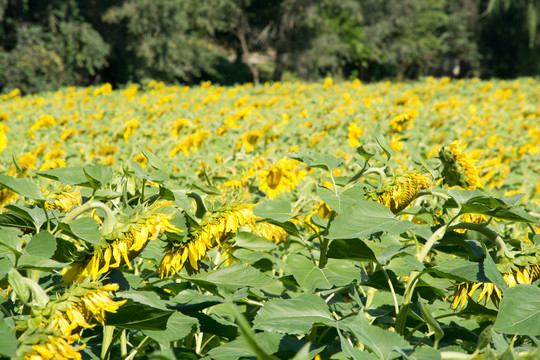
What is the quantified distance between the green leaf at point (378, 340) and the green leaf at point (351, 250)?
0.50 ft

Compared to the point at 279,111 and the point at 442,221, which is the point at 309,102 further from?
the point at 442,221

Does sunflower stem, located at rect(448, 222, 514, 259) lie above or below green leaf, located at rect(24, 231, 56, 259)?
below

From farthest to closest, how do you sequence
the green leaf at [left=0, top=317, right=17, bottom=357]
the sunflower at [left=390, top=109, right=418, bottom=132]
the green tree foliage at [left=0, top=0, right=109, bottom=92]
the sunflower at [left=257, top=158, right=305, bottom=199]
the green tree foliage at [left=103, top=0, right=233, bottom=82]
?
the green tree foliage at [left=103, top=0, right=233, bottom=82]
the green tree foliage at [left=0, top=0, right=109, bottom=92]
the sunflower at [left=390, top=109, right=418, bottom=132]
the sunflower at [left=257, top=158, right=305, bottom=199]
the green leaf at [left=0, top=317, right=17, bottom=357]

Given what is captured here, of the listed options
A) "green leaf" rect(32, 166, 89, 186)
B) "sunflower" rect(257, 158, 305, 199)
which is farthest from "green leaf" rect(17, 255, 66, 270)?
"sunflower" rect(257, 158, 305, 199)

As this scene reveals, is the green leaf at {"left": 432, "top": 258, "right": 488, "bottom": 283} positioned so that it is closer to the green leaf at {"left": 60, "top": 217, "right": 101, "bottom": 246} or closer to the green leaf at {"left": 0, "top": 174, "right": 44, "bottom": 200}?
the green leaf at {"left": 60, "top": 217, "right": 101, "bottom": 246}

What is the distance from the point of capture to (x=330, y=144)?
3064 millimetres

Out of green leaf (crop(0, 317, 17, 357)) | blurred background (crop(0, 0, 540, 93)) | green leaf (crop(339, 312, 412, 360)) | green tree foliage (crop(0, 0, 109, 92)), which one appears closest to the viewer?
green leaf (crop(0, 317, 17, 357))

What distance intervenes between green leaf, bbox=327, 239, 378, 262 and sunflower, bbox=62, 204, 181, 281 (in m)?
0.27

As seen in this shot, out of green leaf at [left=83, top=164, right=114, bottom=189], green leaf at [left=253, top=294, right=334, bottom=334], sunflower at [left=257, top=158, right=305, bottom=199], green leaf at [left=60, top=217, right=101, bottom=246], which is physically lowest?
sunflower at [left=257, top=158, right=305, bottom=199]

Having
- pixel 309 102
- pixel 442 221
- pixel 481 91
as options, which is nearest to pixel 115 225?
pixel 442 221

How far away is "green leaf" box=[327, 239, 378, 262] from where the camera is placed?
2.48 feet

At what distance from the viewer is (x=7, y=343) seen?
470 mm

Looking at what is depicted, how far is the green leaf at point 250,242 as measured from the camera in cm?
86

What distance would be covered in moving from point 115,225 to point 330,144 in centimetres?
247
